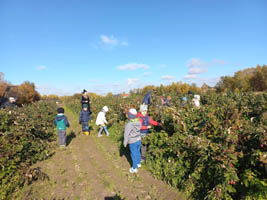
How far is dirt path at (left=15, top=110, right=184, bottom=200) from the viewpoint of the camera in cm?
406

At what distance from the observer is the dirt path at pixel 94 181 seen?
4062 millimetres

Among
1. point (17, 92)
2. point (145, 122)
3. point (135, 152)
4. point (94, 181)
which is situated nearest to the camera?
point (94, 181)

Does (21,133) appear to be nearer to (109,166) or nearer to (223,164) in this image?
(109,166)

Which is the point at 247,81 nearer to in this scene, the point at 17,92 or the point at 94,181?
the point at 94,181

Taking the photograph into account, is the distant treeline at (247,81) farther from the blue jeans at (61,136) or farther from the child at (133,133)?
the blue jeans at (61,136)

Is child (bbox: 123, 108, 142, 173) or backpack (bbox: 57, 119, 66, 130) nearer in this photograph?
child (bbox: 123, 108, 142, 173)

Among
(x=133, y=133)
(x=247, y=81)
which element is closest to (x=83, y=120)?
(x=133, y=133)

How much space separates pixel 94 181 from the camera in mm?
4727

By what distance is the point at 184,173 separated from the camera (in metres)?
4.06

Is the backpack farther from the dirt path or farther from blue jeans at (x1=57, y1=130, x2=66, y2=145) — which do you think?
the dirt path

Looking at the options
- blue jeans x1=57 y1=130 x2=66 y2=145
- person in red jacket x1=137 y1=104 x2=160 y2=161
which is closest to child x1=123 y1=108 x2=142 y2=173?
person in red jacket x1=137 y1=104 x2=160 y2=161

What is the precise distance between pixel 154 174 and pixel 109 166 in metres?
1.69

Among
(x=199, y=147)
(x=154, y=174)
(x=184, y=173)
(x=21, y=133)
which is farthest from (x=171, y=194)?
(x=21, y=133)

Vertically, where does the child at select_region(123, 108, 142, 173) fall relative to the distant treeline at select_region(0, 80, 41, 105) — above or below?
A: below
